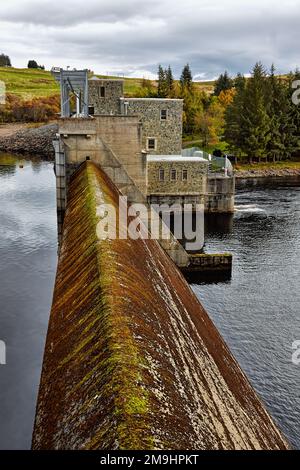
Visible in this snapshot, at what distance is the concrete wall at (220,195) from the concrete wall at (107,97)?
1173cm

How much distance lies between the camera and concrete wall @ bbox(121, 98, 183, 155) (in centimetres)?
4719

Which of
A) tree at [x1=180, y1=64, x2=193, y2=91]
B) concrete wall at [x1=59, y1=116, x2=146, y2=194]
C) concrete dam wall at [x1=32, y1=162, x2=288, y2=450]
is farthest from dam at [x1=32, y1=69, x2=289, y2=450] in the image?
tree at [x1=180, y1=64, x2=193, y2=91]

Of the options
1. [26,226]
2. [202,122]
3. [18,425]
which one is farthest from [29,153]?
[18,425]

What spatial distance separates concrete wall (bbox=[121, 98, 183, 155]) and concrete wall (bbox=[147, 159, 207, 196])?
3.85 meters

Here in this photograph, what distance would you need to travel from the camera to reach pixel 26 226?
134 ft

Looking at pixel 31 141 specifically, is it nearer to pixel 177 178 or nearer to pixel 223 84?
pixel 223 84

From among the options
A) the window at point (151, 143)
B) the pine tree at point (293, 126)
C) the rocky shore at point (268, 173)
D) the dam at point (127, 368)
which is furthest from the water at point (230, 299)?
the pine tree at point (293, 126)

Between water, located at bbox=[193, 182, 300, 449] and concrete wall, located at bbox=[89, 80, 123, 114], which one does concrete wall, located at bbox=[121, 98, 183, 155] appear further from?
water, located at bbox=[193, 182, 300, 449]

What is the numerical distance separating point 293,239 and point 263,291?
1227cm

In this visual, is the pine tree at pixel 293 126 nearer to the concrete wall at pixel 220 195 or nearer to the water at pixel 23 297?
the concrete wall at pixel 220 195

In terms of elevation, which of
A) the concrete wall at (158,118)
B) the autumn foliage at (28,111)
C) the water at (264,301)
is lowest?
the water at (264,301)

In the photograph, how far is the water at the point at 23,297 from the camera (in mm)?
18188

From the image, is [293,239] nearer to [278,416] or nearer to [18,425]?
[278,416]
